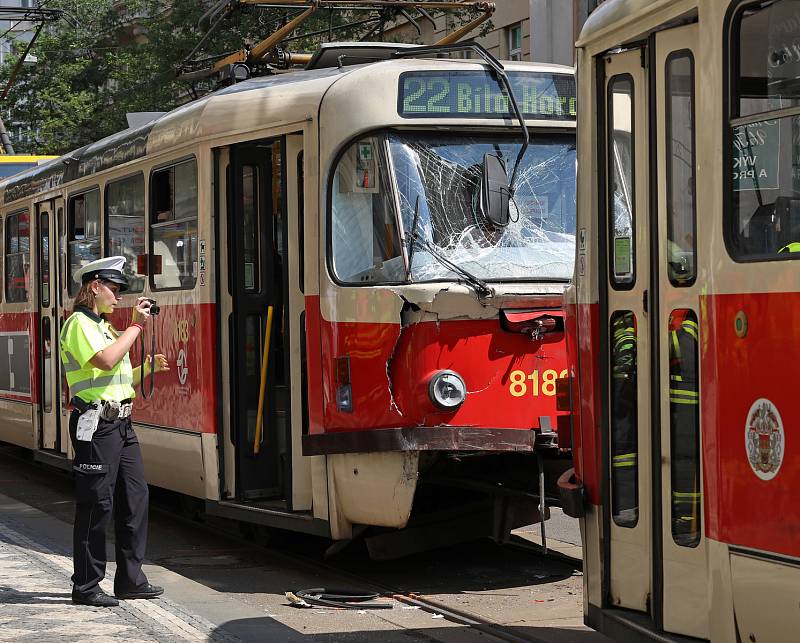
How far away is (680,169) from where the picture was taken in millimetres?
5395

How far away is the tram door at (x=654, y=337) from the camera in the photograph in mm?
5328

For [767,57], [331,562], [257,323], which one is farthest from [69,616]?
[767,57]

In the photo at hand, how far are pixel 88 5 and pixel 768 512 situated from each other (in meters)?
31.3

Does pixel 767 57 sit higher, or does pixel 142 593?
pixel 767 57

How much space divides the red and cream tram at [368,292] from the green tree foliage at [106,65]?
13946mm

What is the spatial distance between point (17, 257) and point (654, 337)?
10.3 m

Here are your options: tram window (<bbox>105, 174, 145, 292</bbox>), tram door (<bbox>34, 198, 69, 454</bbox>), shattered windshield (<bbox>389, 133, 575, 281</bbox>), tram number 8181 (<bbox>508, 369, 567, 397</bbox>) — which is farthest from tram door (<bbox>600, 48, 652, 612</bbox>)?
tram door (<bbox>34, 198, 69, 454</bbox>)

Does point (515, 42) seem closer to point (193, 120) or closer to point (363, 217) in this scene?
point (193, 120)

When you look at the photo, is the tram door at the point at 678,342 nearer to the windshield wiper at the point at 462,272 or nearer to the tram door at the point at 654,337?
the tram door at the point at 654,337

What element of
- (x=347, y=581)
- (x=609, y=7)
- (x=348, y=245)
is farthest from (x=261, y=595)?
(x=609, y=7)

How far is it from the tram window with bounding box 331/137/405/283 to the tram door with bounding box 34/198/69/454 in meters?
5.22

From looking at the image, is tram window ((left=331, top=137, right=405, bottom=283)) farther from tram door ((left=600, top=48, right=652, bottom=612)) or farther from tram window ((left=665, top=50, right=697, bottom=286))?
tram window ((left=665, top=50, right=697, bottom=286))

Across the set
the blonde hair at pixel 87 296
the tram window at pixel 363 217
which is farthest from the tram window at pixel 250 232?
the blonde hair at pixel 87 296

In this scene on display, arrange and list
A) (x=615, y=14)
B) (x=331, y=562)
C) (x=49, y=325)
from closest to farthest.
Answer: (x=615, y=14), (x=331, y=562), (x=49, y=325)
